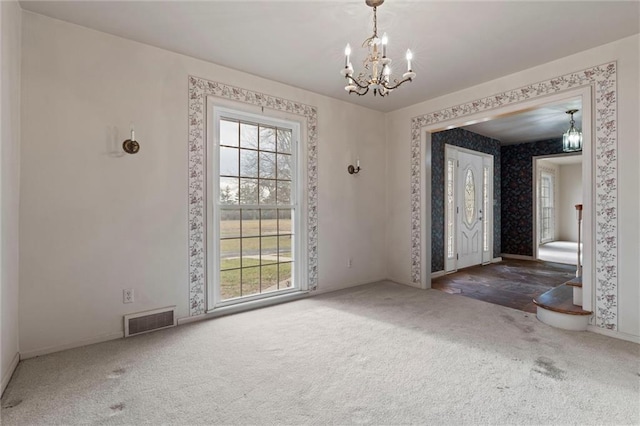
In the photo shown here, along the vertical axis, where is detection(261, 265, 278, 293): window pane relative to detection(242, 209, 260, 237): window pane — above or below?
below

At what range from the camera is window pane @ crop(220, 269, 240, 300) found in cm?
350

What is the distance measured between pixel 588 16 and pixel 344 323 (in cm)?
328

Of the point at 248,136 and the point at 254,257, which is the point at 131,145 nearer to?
the point at 248,136

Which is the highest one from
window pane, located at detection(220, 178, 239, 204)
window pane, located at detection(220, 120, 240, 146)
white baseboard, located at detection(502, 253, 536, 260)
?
window pane, located at detection(220, 120, 240, 146)

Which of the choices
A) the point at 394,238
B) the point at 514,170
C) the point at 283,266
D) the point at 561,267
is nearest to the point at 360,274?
the point at 394,238

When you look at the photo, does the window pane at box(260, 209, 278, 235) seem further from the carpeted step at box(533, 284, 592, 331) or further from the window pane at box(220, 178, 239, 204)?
the carpeted step at box(533, 284, 592, 331)

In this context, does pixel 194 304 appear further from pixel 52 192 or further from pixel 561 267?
pixel 561 267

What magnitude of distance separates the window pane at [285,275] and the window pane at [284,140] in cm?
145

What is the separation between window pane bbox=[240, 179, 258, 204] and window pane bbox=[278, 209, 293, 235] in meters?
0.39

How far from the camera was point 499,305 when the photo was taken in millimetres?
3730

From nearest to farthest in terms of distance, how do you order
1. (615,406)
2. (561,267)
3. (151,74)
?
(615,406) → (151,74) → (561,267)

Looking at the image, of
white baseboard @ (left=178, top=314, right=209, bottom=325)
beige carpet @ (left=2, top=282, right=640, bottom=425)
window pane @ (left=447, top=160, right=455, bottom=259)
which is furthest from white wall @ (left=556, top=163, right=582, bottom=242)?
white baseboard @ (left=178, top=314, right=209, bottom=325)

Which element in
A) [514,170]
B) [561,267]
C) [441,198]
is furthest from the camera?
[514,170]

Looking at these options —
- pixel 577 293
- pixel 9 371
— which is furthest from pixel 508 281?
pixel 9 371
